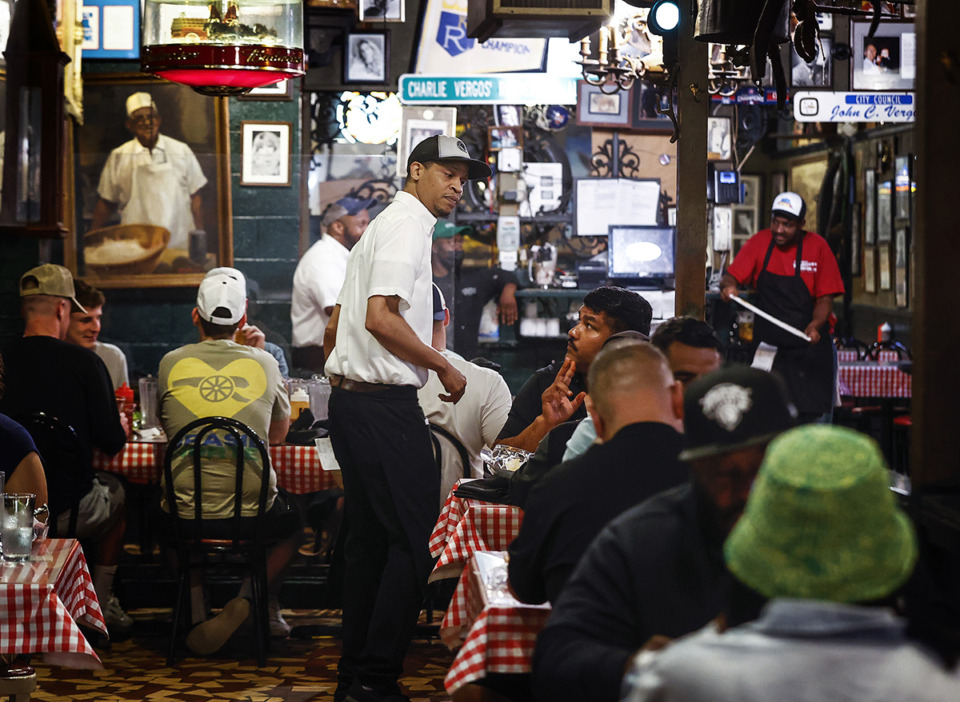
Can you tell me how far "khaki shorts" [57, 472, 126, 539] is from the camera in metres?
5.15

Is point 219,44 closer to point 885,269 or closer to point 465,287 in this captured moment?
point 465,287

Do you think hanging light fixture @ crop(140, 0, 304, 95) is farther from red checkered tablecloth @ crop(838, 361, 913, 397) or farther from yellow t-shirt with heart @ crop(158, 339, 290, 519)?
red checkered tablecloth @ crop(838, 361, 913, 397)

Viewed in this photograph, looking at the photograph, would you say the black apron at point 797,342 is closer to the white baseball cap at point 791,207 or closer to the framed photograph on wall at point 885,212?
the white baseball cap at point 791,207

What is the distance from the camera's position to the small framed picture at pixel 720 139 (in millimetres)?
10258

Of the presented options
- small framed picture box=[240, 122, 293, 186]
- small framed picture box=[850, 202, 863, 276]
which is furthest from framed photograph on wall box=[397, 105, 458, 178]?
small framed picture box=[850, 202, 863, 276]

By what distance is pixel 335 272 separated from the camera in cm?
733

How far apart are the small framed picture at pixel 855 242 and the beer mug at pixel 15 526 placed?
11.0m

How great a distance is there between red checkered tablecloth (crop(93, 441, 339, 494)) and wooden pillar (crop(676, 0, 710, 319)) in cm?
168

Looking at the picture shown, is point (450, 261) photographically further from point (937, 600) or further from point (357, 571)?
point (937, 600)

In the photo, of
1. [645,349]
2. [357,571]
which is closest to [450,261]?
[357,571]

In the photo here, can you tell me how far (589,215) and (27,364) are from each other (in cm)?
539

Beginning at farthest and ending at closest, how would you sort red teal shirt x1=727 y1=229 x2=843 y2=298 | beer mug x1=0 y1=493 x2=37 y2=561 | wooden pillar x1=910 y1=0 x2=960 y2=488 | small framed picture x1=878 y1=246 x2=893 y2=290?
small framed picture x1=878 y1=246 x2=893 y2=290 < red teal shirt x1=727 y1=229 x2=843 y2=298 < beer mug x1=0 y1=493 x2=37 y2=561 < wooden pillar x1=910 y1=0 x2=960 y2=488

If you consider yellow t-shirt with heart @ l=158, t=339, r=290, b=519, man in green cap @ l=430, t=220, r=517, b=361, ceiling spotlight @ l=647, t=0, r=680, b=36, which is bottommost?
yellow t-shirt with heart @ l=158, t=339, r=290, b=519

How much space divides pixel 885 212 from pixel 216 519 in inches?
345
